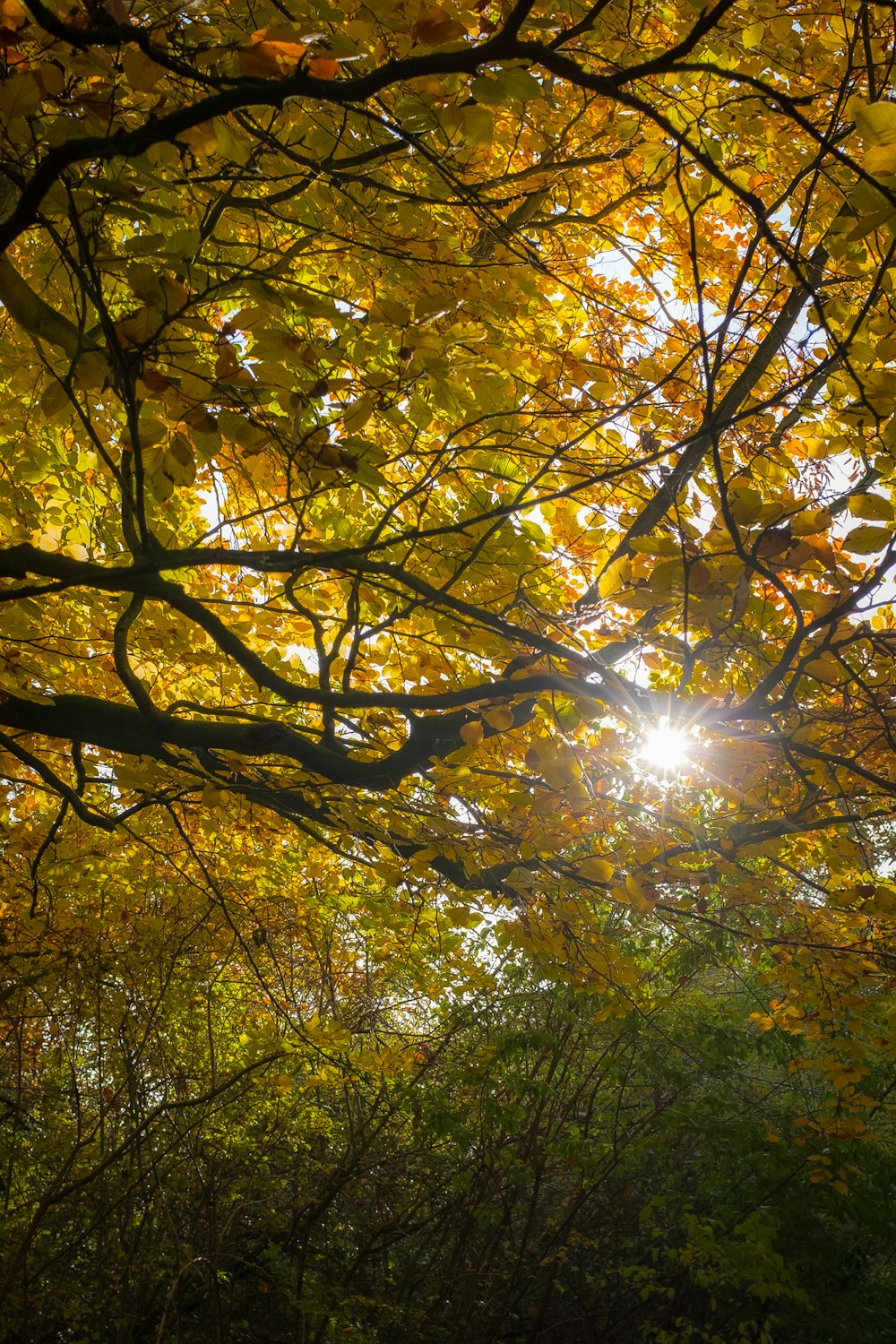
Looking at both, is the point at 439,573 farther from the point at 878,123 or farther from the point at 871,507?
the point at 878,123

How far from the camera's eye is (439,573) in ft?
9.76

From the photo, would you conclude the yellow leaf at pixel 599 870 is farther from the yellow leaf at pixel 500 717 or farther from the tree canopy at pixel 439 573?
the yellow leaf at pixel 500 717

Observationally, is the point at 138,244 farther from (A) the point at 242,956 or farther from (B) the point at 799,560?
(A) the point at 242,956

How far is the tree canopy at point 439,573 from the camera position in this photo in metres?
1.66

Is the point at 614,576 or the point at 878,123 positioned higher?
the point at 614,576

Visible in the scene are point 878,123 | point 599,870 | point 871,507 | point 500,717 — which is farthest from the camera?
point 599,870

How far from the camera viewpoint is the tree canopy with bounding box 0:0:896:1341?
1.66 m

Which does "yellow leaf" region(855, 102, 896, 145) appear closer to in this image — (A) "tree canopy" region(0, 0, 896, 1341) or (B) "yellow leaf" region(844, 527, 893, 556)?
(A) "tree canopy" region(0, 0, 896, 1341)

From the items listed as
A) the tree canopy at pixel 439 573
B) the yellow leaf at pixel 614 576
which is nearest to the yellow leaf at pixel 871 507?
the tree canopy at pixel 439 573

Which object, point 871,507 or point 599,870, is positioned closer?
point 871,507

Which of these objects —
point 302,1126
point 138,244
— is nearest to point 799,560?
point 138,244

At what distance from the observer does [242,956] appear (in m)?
5.84

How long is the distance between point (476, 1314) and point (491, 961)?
79.0 inches

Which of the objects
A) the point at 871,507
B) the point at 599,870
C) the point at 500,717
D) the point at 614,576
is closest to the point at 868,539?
the point at 871,507
